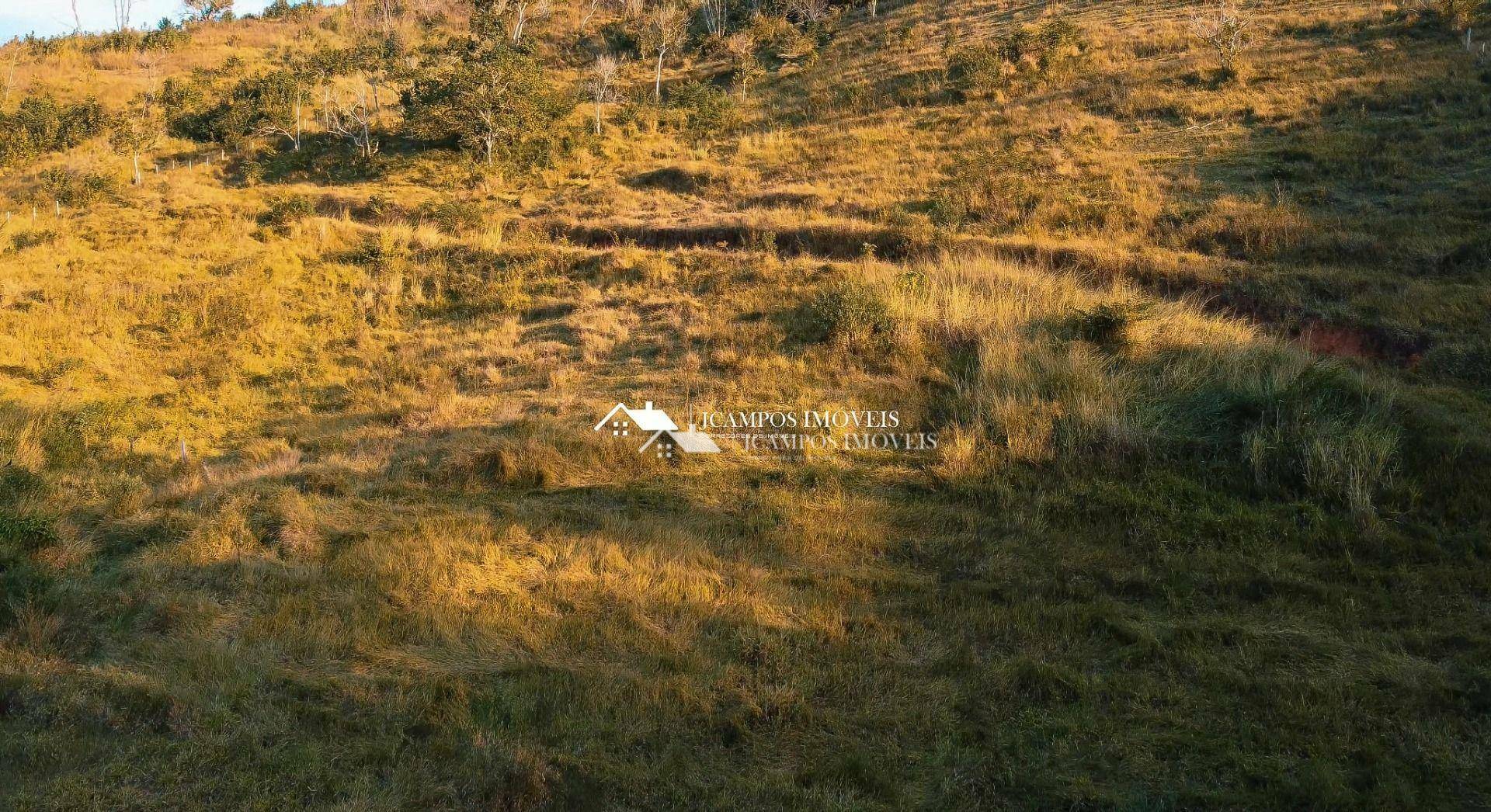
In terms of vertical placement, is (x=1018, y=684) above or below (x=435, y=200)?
below

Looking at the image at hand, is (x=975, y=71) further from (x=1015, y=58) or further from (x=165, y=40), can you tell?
(x=165, y=40)

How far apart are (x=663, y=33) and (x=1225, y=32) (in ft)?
78.5

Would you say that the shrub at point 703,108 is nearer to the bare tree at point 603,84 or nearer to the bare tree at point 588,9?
the bare tree at point 603,84

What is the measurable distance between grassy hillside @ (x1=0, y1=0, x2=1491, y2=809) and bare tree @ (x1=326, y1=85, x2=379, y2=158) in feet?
29.2

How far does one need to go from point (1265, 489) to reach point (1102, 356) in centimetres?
264

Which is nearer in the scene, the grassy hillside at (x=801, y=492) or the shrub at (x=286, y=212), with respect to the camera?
the grassy hillside at (x=801, y=492)

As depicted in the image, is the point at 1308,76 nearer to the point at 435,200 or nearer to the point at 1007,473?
the point at 1007,473

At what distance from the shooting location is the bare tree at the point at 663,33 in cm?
3677

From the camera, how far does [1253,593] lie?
510cm

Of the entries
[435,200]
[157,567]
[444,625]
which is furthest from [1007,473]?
[435,200]

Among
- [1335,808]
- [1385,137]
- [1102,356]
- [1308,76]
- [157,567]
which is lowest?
[1335,808]

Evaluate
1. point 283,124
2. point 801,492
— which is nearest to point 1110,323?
point 801,492

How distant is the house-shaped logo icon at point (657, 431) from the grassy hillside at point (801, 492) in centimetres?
29

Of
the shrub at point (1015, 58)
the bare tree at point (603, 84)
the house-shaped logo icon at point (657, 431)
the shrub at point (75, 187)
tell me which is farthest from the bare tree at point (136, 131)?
the shrub at point (1015, 58)
